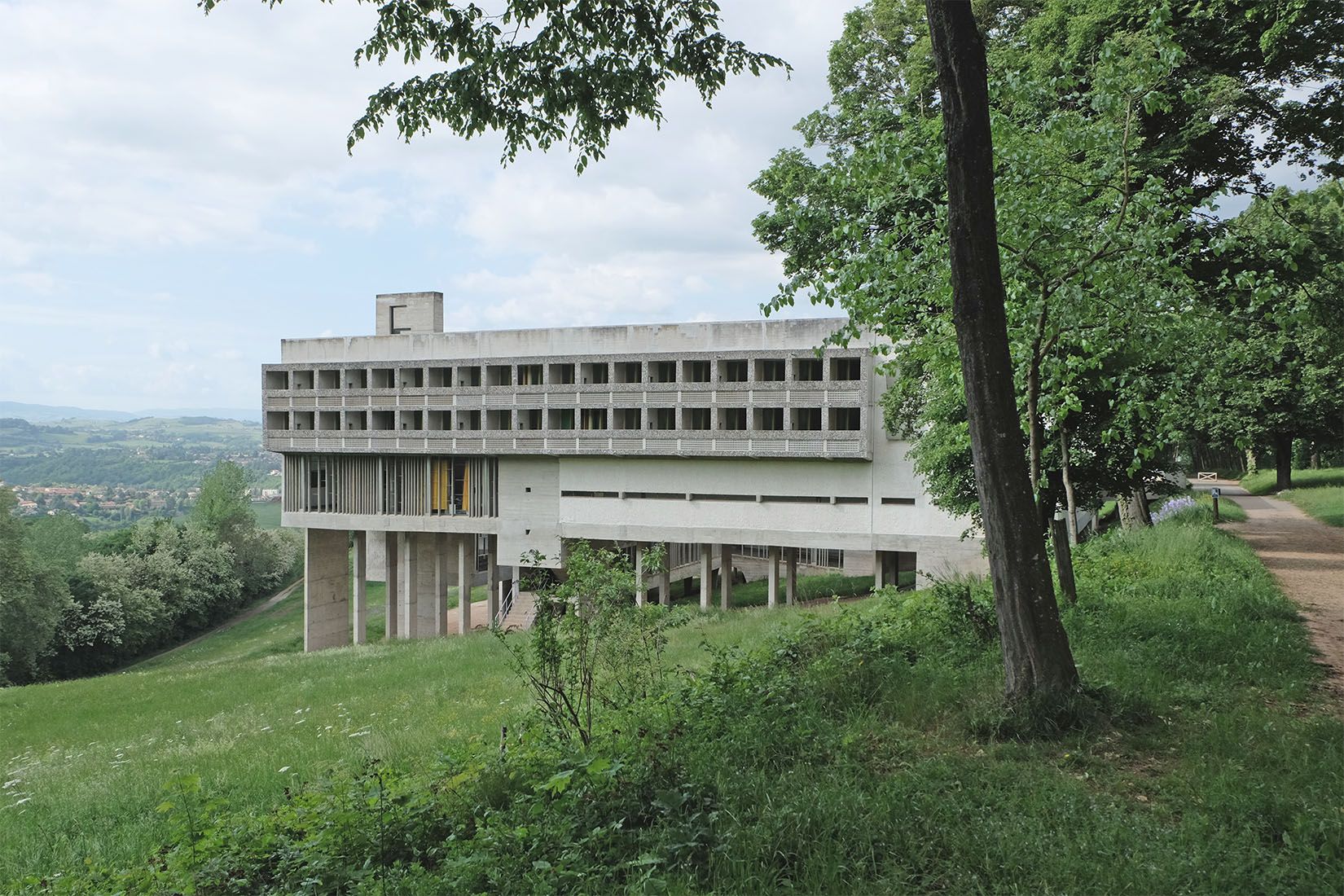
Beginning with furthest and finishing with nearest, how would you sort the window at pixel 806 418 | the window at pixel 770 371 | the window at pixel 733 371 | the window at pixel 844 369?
1. the window at pixel 733 371
2. the window at pixel 770 371
3. the window at pixel 806 418
4. the window at pixel 844 369

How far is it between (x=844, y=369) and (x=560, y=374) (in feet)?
30.9

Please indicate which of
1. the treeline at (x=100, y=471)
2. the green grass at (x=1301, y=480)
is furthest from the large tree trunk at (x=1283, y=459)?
the treeline at (x=100, y=471)

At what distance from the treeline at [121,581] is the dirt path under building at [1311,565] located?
45.7 m

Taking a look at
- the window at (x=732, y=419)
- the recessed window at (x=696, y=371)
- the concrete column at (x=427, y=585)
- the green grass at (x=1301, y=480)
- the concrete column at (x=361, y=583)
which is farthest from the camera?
the green grass at (x=1301, y=480)

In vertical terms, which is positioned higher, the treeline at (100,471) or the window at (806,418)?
the window at (806,418)

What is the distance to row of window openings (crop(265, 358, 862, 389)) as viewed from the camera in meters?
26.7

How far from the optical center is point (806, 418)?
87.5ft

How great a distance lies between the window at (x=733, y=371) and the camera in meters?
27.4

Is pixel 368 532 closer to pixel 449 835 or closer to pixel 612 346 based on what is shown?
pixel 612 346

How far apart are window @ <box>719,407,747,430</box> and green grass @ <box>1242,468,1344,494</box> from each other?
982 inches

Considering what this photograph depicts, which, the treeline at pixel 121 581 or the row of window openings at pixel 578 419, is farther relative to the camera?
the treeline at pixel 121 581

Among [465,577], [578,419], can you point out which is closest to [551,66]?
[578,419]

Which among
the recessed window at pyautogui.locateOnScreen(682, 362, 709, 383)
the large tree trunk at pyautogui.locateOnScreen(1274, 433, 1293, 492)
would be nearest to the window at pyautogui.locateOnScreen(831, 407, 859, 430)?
the recessed window at pyautogui.locateOnScreen(682, 362, 709, 383)

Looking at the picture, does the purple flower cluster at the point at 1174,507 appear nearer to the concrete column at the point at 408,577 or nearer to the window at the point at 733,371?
the window at the point at 733,371
